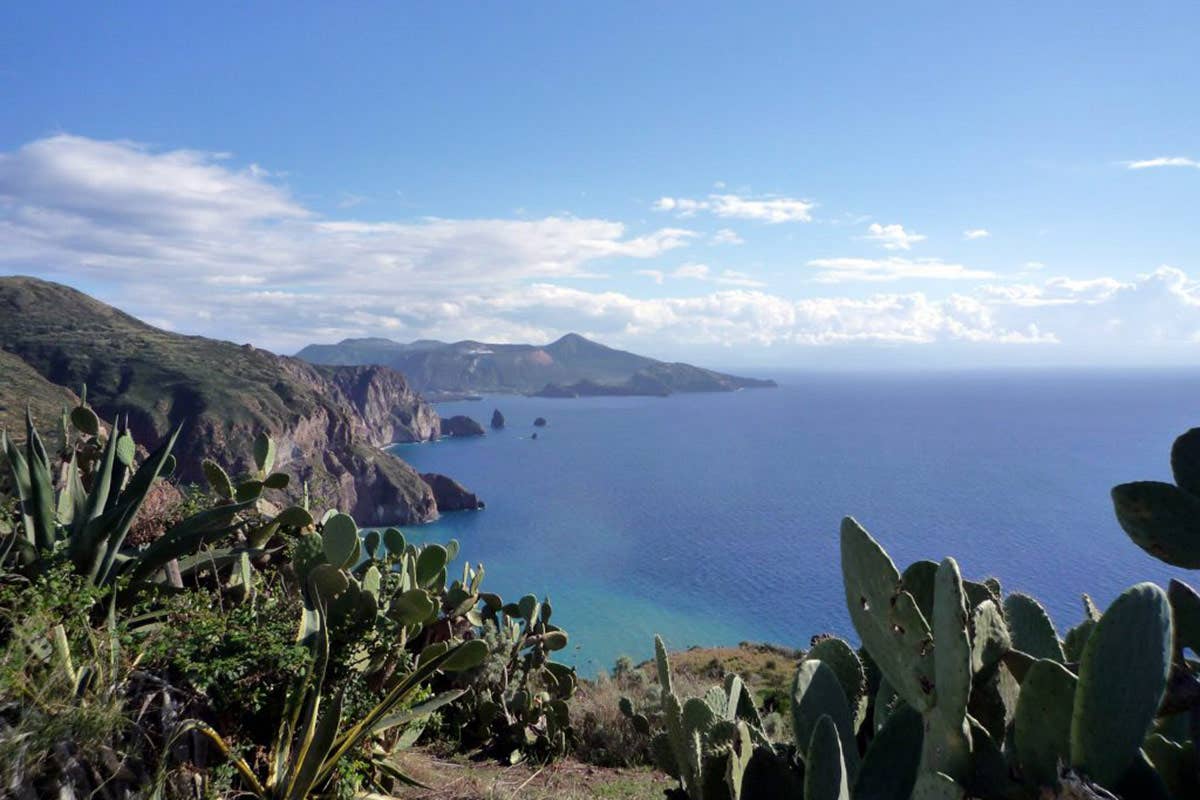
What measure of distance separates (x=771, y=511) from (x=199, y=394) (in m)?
43.2

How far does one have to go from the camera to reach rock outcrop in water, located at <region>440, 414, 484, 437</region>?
4675 inches

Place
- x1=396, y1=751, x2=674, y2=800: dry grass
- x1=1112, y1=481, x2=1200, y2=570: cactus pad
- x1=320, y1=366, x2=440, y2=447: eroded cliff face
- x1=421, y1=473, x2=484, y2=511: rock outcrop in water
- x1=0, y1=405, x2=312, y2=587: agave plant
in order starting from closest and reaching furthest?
1. x1=1112, y1=481, x2=1200, y2=570: cactus pad
2. x1=0, y1=405, x2=312, y2=587: agave plant
3. x1=396, y1=751, x2=674, y2=800: dry grass
4. x1=421, y1=473, x2=484, y2=511: rock outcrop in water
5. x1=320, y1=366, x2=440, y2=447: eroded cliff face

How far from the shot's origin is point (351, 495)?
204ft

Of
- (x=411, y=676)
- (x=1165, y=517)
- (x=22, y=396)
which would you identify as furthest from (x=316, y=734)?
(x=22, y=396)

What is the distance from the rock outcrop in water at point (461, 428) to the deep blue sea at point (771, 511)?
158 inches

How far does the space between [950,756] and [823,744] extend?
0.30 m

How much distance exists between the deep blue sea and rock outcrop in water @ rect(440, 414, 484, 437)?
402 centimetres

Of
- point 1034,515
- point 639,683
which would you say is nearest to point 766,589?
point 1034,515

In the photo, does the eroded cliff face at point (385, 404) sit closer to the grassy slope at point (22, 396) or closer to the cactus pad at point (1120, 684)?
the grassy slope at point (22, 396)

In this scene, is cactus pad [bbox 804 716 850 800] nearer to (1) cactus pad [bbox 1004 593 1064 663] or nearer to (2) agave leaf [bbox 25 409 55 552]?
(1) cactus pad [bbox 1004 593 1064 663]

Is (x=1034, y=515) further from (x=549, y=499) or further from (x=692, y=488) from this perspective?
(x=549, y=499)

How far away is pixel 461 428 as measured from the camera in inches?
4722

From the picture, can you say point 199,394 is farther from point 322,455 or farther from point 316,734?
point 316,734

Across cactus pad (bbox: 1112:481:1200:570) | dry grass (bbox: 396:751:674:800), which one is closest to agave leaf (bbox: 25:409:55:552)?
dry grass (bbox: 396:751:674:800)
